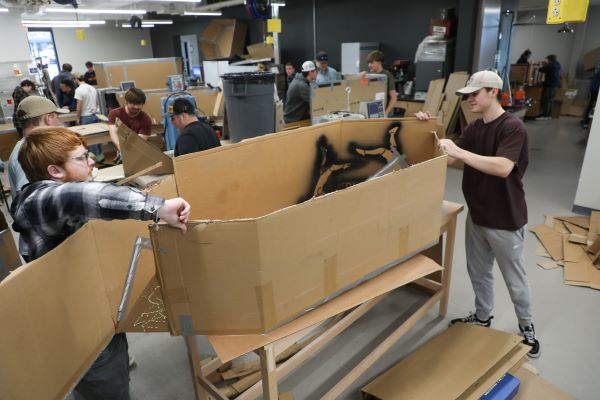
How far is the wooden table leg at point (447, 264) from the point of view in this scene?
94.2 inches

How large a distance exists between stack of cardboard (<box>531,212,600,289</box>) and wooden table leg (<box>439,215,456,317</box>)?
3.43 ft

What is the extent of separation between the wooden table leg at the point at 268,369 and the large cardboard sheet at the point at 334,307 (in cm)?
5

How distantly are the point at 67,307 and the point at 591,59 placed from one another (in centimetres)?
→ 1234

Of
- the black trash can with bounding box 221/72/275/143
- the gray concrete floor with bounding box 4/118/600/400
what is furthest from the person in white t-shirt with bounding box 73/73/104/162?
the gray concrete floor with bounding box 4/118/600/400

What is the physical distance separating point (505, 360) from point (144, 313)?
1718 mm

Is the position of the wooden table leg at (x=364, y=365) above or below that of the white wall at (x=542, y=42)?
below

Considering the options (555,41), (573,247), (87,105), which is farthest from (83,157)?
(555,41)

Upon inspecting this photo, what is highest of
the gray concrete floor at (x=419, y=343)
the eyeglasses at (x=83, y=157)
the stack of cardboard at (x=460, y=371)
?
the eyeglasses at (x=83, y=157)

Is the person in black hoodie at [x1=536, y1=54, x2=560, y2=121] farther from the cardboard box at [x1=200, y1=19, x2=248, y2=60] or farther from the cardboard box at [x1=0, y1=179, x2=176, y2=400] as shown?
the cardboard box at [x1=0, y1=179, x2=176, y2=400]

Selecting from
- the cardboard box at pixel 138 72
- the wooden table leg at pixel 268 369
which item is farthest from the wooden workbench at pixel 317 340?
the cardboard box at pixel 138 72

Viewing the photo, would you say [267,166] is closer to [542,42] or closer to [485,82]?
[485,82]

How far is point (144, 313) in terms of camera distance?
146cm

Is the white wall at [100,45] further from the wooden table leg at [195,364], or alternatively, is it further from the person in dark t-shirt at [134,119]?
the wooden table leg at [195,364]

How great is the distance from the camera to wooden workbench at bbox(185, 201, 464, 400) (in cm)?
132
